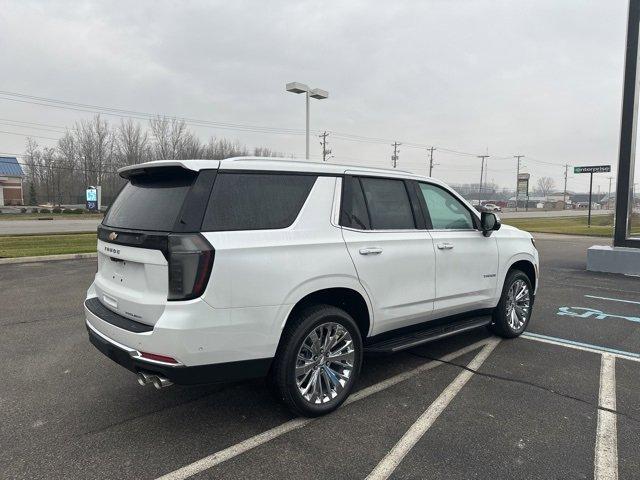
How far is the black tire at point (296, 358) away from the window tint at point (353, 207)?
72 cm

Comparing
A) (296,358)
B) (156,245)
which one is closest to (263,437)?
(296,358)

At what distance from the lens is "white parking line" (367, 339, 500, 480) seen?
8.99ft

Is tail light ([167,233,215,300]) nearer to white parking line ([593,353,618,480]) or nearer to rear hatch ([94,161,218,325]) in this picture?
rear hatch ([94,161,218,325])

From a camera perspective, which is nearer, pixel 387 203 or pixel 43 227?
pixel 387 203

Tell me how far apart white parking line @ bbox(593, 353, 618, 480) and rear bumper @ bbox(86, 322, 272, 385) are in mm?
2191

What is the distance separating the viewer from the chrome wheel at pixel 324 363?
3.30 m

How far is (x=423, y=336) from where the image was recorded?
4117 millimetres

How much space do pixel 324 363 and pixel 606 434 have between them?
205cm

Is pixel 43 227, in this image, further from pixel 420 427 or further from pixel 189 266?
pixel 420 427

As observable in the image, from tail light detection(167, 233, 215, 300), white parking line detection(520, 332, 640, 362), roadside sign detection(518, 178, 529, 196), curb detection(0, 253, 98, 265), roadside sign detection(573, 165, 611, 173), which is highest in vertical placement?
roadside sign detection(518, 178, 529, 196)

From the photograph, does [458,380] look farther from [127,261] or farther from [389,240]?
[127,261]

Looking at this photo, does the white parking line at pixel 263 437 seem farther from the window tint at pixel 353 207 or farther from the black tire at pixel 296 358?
the window tint at pixel 353 207

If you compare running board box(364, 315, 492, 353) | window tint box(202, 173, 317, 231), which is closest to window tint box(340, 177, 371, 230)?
window tint box(202, 173, 317, 231)

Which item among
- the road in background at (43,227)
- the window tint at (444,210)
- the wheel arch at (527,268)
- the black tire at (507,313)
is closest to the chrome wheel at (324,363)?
the window tint at (444,210)
